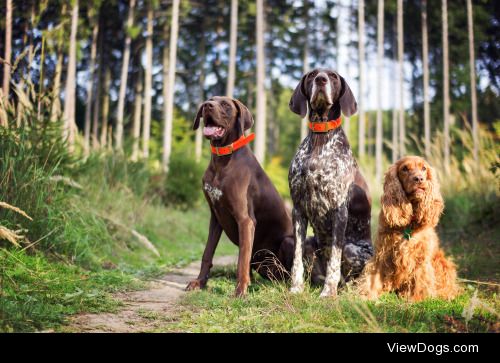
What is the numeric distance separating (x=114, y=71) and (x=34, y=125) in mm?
25242

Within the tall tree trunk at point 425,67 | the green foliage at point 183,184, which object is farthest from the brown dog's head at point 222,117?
the tall tree trunk at point 425,67

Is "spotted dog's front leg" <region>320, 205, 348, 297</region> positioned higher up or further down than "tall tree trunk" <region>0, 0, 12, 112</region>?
further down

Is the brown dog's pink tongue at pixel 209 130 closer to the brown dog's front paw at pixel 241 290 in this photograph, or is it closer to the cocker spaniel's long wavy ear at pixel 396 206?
the brown dog's front paw at pixel 241 290

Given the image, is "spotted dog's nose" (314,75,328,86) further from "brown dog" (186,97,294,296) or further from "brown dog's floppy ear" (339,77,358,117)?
"brown dog" (186,97,294,296)

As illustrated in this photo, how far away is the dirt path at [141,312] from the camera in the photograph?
9.59 feet

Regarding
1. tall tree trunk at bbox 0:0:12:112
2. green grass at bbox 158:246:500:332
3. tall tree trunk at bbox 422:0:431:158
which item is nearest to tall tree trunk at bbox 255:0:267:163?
tall tree trunk at bbox 422:0:431:158

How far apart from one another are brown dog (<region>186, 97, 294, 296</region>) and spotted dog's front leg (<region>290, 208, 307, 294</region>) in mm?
263

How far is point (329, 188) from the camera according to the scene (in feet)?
13.3

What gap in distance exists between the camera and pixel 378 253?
401cm

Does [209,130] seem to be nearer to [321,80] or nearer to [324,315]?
[321,80]

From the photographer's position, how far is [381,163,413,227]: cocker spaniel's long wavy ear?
3.89m

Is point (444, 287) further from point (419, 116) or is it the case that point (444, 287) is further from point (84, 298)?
point (419, 116)
